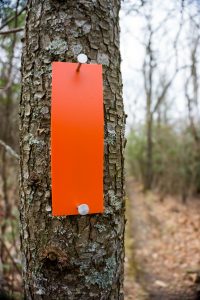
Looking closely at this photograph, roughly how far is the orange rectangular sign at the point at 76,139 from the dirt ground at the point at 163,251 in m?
2.41

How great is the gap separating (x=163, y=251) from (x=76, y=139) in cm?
455

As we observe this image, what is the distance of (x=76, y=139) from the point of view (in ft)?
3.21

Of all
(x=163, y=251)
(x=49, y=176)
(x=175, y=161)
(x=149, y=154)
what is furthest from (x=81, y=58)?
(x=149, y=154)

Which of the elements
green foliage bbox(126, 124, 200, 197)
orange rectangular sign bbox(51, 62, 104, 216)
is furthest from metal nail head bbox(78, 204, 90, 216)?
green foliage bbox(126, 124, 200, 197)

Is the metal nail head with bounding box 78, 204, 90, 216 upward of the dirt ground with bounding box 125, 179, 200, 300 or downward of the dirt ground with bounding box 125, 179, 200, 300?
upward

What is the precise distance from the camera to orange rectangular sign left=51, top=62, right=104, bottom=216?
0.96 metres

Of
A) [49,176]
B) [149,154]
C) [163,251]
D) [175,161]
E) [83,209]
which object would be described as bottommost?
[163,251]

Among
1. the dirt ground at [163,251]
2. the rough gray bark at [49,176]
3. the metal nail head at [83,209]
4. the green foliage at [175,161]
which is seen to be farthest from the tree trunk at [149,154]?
the metal nail head at [83,209]

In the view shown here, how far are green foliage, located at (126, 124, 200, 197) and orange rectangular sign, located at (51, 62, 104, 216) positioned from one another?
705 cm

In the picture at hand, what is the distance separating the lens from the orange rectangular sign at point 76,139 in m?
0.96

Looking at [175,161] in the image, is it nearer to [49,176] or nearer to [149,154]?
[149,154]

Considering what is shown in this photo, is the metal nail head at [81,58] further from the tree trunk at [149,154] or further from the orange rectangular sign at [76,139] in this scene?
the tree trunk at [149,154]

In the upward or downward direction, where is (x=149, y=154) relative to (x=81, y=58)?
upward

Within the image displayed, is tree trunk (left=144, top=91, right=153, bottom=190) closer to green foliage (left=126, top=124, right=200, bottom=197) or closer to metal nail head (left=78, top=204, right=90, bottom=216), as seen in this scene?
green foliage (left=126, top=124, right=200, bottom=197)
